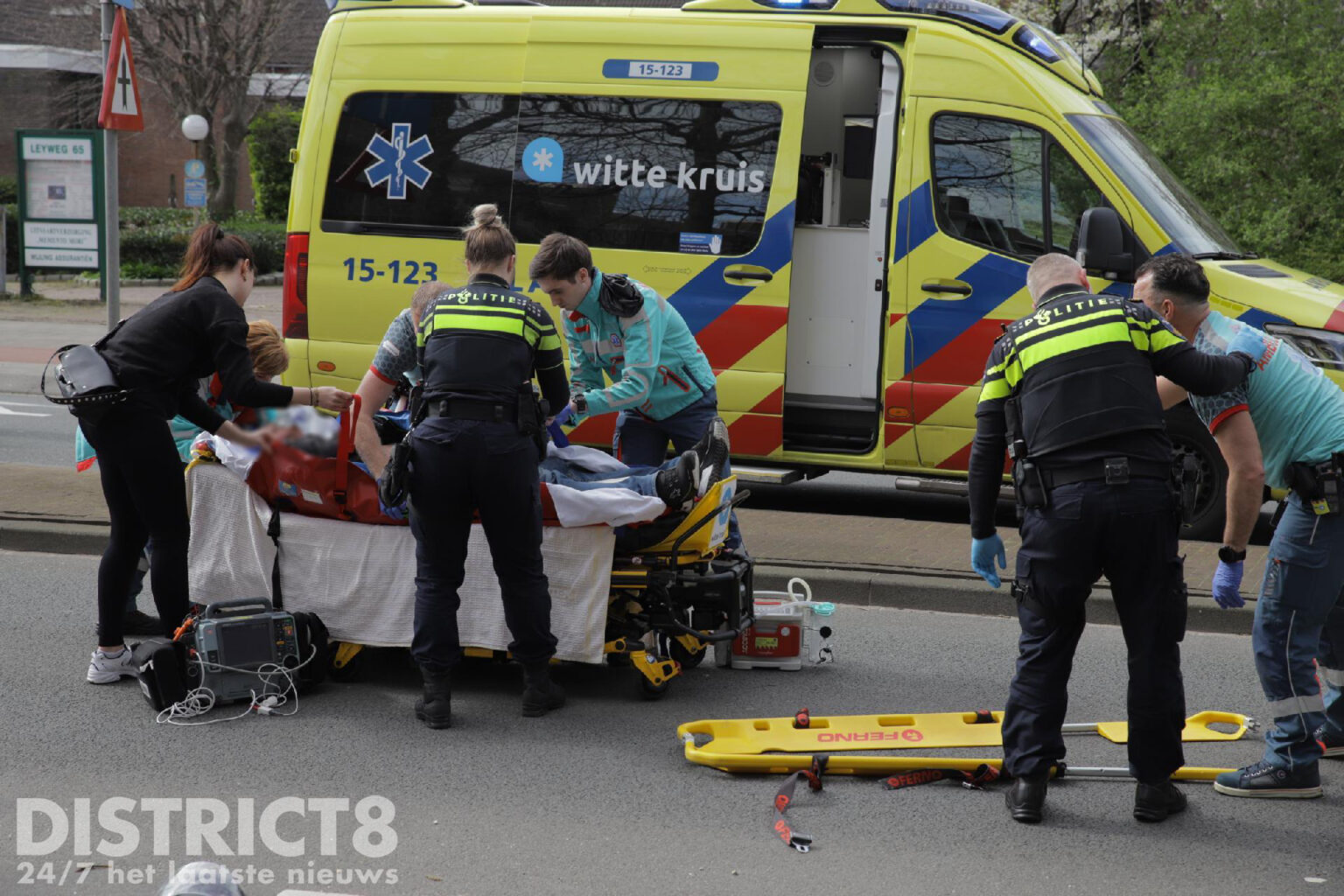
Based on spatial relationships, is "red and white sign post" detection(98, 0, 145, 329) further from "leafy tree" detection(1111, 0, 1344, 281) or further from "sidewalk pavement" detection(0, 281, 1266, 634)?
"leafy tree" detection(1111, 0, 1344, 281)

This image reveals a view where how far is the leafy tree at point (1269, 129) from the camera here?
1263cm

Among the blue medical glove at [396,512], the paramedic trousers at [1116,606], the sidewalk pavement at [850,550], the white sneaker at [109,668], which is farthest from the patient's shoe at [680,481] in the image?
the white sneaker at [109,668]

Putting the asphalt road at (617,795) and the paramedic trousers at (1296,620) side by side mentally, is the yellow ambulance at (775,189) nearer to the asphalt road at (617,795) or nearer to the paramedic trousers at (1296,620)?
the asphalt road at (617,795)

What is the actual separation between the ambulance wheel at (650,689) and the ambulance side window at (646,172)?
140 inches

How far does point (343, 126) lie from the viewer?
29.1ft

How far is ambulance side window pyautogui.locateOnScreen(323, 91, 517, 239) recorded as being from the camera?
28.5 ft

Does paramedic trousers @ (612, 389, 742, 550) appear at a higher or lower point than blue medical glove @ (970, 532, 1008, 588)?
higher

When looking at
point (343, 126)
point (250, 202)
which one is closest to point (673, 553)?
point (343, 126)

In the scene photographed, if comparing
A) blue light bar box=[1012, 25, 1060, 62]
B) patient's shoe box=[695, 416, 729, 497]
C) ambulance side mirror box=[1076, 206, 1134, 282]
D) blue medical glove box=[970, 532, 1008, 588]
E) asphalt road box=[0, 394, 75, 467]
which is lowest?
asphalt road box=[0, 394, 75, 467]

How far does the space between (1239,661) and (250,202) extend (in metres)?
41.5

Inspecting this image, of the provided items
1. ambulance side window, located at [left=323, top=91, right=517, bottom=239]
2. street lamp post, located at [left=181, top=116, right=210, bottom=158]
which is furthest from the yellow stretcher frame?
street lamp post, located at [left=181, top=116, right=210, bottom=158]

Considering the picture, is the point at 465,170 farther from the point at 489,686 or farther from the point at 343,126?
the point at 489,686

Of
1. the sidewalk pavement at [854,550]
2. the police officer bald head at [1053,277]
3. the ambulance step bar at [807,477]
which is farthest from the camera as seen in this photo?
the ambulance step bar at [807,477]

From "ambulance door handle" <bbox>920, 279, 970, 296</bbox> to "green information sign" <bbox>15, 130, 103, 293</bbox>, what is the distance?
15.0m
